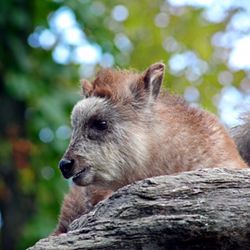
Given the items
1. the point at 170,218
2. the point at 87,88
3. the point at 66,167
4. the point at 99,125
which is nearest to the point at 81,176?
the point at 66,167

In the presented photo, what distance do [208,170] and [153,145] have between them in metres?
0.83

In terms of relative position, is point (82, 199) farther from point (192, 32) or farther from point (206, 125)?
point (192, 32)

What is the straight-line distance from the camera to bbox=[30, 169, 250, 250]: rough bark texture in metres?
4.98

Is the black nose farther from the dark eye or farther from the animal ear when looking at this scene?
the animal ear

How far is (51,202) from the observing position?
11445 mm

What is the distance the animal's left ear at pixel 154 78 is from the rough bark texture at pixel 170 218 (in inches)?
40.3

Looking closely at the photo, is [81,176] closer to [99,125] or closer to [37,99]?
[99,125]

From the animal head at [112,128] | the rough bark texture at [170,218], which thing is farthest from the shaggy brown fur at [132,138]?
the rough bark texture at [170,218]

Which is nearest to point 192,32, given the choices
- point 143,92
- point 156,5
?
point 156,5

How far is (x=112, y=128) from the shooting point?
6121mm

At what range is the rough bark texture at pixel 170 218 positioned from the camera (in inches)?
196

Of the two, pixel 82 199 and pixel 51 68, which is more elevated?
pixel 51 68

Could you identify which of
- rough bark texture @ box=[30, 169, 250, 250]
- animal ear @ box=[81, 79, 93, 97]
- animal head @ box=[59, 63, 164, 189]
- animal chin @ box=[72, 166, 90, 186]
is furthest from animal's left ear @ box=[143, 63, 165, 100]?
rough bark texture @ box=[30, 169, 250, 250]

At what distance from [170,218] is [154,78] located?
1320mm
